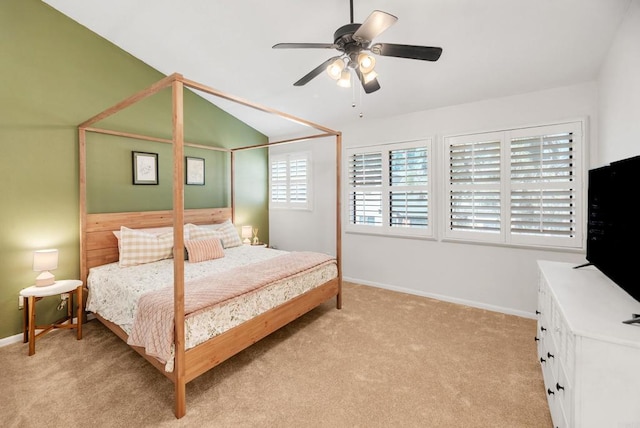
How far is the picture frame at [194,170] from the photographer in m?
4.04

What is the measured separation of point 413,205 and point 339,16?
2379 mm

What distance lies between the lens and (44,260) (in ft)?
8.39

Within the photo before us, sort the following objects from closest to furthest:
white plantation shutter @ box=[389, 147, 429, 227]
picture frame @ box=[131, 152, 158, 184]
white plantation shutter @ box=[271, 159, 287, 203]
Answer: picture frame @ box=[131, 152, 158, 184], white plantation shutter @ box=[389, 147, 429, 227], white plantation shutter @ box=[271, 159, 287, 203]

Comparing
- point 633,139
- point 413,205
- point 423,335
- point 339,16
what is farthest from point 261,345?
point 633,139

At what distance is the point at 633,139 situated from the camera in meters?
1.91

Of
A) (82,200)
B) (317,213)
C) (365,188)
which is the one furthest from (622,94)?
(82,200)

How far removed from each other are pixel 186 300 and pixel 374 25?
6.84 feet

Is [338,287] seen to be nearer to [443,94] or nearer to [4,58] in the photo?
[443,94]

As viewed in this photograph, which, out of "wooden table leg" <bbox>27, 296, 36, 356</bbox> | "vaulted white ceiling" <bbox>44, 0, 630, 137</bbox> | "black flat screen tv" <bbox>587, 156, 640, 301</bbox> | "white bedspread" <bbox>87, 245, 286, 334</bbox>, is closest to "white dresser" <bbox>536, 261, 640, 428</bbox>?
"black flat screen tv" <bbox>587, 156, 640, 301</bbox>

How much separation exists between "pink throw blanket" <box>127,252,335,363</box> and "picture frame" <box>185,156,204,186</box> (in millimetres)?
1960

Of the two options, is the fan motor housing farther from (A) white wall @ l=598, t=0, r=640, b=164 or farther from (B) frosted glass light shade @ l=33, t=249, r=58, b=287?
(B) frosted glass light shade @ l=33, t=249, r=58, b=287

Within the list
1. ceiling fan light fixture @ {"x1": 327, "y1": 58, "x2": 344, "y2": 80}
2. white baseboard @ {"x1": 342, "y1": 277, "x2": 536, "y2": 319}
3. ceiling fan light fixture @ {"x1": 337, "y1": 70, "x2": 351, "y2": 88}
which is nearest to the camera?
ceiling fan light fixture @ {"x1": 327, "y1": 58, "x2": 344, "y2": 80}

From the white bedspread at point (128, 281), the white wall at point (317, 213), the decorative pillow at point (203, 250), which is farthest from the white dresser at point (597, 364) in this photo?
the white wall at point (317, 213)

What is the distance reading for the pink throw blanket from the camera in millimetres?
1827
